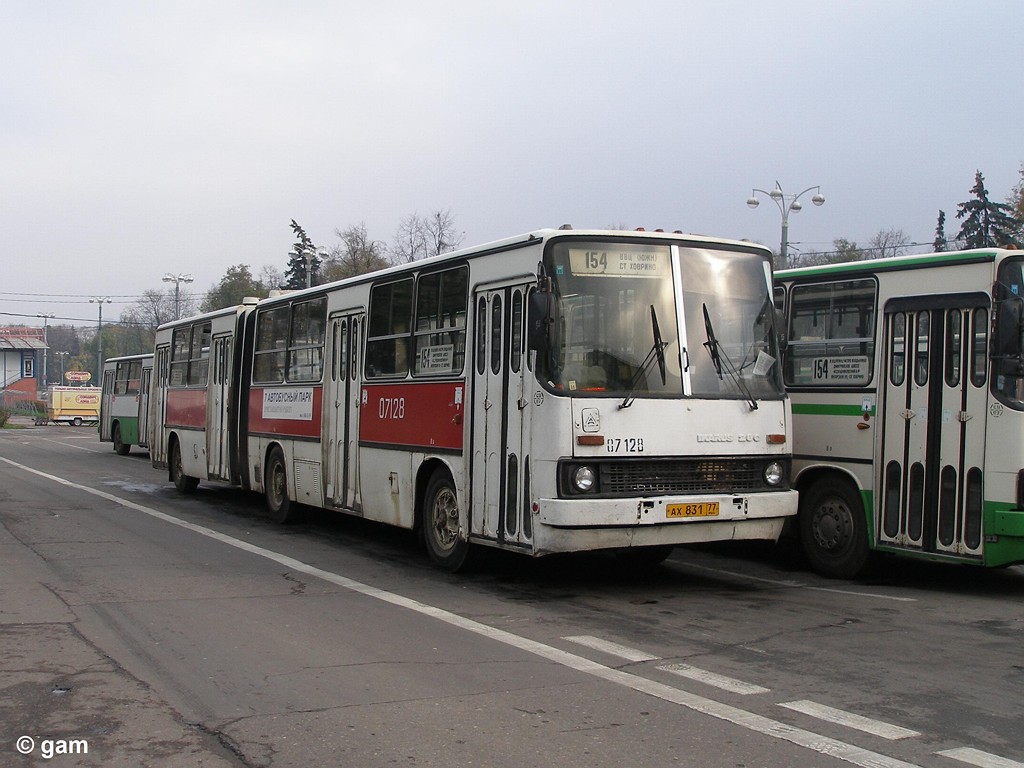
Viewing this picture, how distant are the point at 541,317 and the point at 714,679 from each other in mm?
3376

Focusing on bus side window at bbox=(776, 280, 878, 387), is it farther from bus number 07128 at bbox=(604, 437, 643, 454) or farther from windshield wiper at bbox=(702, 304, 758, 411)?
bus number 07128 at bbox=(604, 437, 643, 454)

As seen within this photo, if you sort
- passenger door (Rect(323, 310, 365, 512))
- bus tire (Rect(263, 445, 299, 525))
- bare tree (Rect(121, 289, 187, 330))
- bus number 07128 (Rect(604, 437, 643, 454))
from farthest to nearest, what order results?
bare tree (Rect(121, 289, 187, 330)) → bus tire (Rect(263, 445, 299, 525)) → passenger door (Rect(323, 310, 365, 512)) → bus number 07128 (Rect(604, 437, 643, 454))

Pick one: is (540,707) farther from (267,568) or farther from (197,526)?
(197,526)

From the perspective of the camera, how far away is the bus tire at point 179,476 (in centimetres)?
1997

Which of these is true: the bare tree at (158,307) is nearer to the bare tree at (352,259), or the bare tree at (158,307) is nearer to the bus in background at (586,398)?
the bare tree at (352,259)

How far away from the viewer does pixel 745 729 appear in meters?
5.63

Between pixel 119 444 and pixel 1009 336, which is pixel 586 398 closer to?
pixel 1009 336

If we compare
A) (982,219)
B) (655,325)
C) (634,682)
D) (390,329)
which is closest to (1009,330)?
(655,325)

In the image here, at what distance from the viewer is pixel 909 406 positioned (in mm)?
10141

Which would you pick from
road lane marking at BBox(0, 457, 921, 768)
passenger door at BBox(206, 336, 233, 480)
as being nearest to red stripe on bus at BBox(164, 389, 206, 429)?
passenger door at BBox(206, 336, 233, 480)

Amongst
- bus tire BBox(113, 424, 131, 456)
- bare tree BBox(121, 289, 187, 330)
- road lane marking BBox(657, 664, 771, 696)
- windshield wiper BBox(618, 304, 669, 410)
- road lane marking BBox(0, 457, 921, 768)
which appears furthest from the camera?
bare tree BBox(121, 289, 187, 330)

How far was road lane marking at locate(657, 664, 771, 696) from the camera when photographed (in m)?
6.43

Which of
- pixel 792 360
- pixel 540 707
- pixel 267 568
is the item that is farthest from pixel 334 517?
pixel 540 707

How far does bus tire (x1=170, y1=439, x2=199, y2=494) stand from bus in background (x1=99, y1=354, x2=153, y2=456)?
13.0 metres
